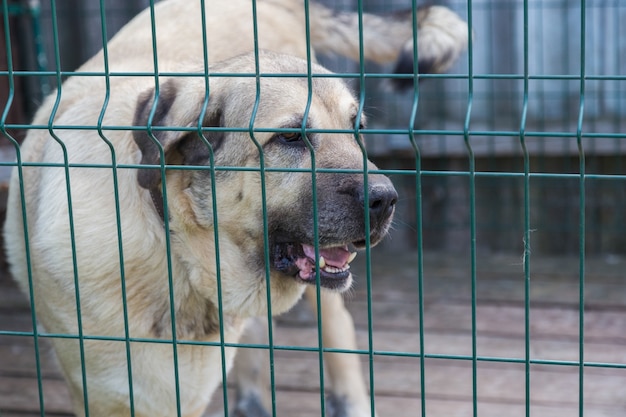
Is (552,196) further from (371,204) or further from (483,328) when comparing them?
(371,204)

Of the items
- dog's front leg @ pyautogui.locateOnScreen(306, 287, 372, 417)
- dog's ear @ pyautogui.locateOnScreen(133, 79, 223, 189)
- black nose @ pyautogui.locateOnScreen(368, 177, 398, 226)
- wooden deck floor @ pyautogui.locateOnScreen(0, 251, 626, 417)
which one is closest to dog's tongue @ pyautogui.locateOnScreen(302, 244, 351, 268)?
black nose @ pyautogui.locateOnScreen(368, 177, 398, 226)

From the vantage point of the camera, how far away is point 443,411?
3.33 m

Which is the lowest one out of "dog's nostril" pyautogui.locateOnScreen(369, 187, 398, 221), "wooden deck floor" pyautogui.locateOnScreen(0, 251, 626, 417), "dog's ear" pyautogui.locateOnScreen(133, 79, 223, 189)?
"wooden deck floor" pyautogui.locateOnScreen(0, 251, 626, 417)

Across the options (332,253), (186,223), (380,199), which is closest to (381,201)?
(380,199)

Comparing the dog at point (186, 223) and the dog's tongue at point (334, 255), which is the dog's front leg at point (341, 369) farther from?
the dog's tongue at point (334, 255)

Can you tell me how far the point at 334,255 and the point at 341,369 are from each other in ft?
3.44

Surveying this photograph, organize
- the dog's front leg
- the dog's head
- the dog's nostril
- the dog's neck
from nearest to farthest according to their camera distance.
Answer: the dog's nostril → the dog's head → the dog's neck → the dog's front leg

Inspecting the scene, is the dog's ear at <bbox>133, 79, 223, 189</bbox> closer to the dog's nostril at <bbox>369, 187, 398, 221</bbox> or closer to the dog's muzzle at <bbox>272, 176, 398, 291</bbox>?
the dog's muzzle at <bbox>272, 176, 398, 291</bbox>

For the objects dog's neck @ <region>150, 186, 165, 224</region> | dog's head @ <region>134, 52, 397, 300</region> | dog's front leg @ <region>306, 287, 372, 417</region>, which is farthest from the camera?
dog's front leg @ <region>306, 287, 372, 417</region>

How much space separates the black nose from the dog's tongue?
214mm

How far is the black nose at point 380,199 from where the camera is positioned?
7.26 ft

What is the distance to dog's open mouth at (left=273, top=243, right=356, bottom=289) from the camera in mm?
2441

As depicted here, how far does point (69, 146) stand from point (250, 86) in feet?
1.96

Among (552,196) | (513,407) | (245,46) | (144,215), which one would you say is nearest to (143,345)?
(144,215)
